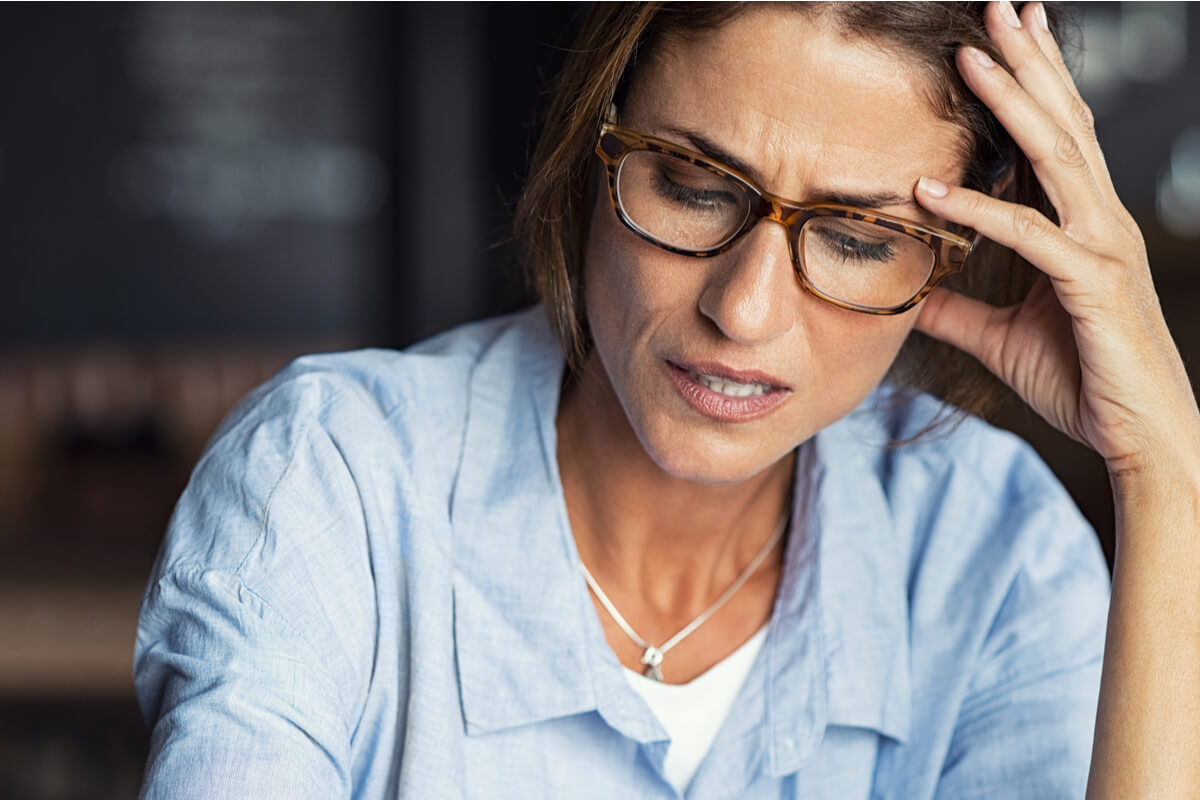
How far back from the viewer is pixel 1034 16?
123 centimetres

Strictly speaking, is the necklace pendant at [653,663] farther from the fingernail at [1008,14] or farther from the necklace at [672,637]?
the fingernail at [1008,14]

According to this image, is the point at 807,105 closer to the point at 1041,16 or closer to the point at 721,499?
the point at 1041,16

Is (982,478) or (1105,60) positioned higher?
(1105,60)

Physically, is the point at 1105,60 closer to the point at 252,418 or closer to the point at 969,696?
the point at 969,696

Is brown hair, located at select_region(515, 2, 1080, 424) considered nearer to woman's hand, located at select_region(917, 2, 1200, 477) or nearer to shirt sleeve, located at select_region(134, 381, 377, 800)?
woman's hand, located at select_region(917, 2, 1200, 477)

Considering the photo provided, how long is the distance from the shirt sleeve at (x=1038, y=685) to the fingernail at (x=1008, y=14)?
59cm

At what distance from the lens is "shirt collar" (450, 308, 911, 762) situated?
1.30 m

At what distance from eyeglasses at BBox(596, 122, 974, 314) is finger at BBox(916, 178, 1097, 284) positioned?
2cm

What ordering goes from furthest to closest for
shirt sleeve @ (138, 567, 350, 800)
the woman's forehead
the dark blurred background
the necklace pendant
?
1. the dark blurred background
2. the necklace pendant
3. the woman's forehead
4. shirt sleeve @ (138, 567, 350, 800)

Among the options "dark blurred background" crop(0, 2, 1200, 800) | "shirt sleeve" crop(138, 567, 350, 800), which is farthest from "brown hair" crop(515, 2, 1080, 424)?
"dark blurred background" crop(0, 2, 1200, 800)

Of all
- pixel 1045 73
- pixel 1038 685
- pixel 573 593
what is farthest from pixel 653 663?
pixel 1045 73

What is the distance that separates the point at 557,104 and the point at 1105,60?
2.91 metres

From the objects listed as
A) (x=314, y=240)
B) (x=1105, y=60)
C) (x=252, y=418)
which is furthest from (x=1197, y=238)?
(x=314, y=240)

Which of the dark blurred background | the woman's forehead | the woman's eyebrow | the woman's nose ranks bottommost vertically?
the dark blurred background
